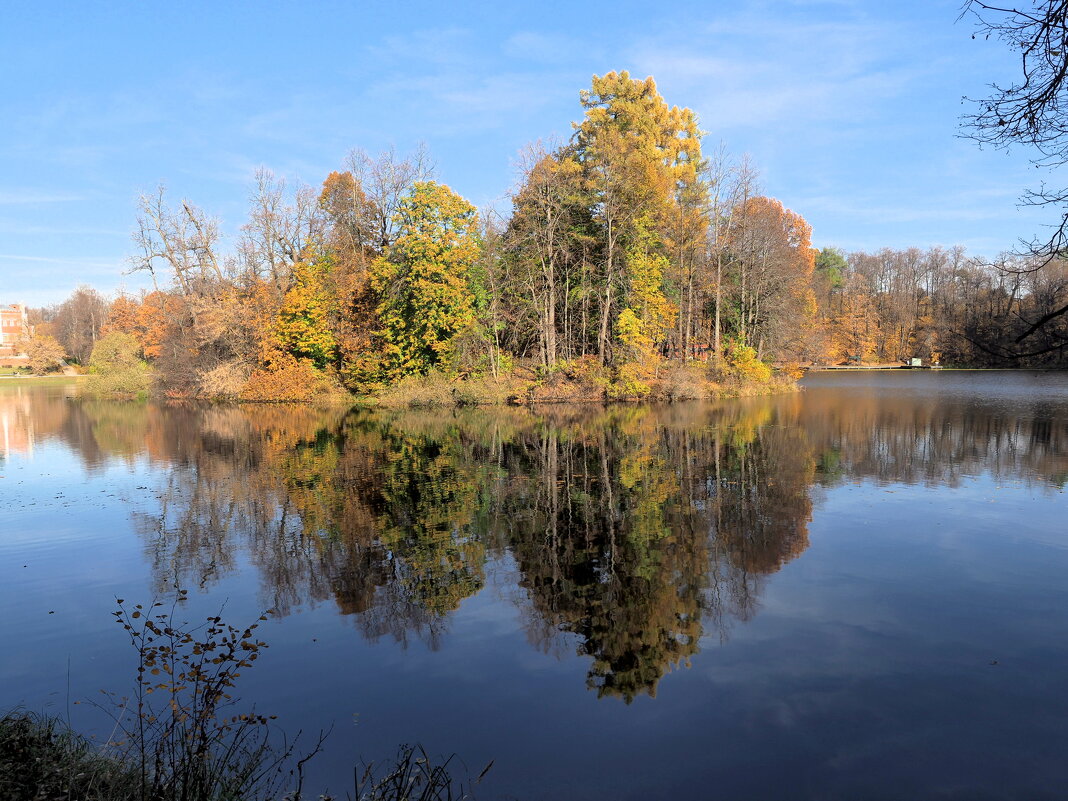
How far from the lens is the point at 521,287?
126ft

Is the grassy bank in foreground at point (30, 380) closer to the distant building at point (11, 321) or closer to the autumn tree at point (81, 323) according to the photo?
the autumn tree at point (81, 323)

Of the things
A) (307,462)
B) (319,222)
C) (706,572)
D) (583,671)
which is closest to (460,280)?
(319,222)

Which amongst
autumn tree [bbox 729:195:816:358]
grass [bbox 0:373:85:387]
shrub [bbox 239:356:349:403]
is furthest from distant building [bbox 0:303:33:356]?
autumn tree [bbox 729:195:816:358]

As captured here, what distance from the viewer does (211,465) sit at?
1989cm

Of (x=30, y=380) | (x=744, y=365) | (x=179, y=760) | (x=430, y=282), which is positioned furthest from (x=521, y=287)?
(x=30, y=380)

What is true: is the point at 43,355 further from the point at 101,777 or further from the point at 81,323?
the point at 101,777

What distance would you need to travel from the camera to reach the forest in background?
37062 mm

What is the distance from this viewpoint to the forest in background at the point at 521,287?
37.1m

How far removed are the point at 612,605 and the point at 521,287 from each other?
102 feet

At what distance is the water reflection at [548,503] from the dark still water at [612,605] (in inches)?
3.3

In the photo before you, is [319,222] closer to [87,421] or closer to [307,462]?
[87,421]

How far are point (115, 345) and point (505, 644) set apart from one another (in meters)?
57.7

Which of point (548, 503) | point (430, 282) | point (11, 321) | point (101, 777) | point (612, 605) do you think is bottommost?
point (612, 605)

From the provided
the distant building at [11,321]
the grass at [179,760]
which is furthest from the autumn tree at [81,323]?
the grass at [179,760]
